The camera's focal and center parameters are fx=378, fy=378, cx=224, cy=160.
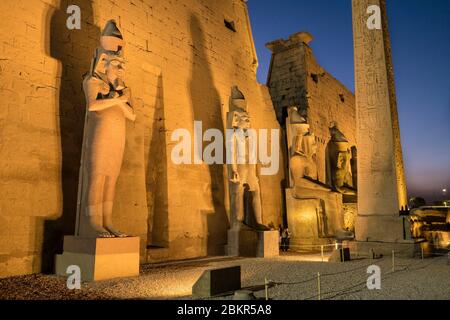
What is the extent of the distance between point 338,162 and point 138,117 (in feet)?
27.6

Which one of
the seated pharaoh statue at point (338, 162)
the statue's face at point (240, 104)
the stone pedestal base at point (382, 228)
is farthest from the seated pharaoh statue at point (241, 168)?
the seated pharaoh statue at point (338, 162)

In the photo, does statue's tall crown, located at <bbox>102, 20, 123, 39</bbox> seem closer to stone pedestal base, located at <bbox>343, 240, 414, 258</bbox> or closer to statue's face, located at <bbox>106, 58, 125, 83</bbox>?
statue's face, located at <bbox>106, 58, 125, 83</bbox>

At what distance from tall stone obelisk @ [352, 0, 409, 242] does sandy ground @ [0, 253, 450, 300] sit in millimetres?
1325

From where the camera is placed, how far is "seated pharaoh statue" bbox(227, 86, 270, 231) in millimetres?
8164

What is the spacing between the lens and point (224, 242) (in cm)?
882

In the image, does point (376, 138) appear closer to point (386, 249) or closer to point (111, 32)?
point (386, 249)

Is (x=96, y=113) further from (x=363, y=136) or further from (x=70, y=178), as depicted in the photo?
(x=363, y=136)

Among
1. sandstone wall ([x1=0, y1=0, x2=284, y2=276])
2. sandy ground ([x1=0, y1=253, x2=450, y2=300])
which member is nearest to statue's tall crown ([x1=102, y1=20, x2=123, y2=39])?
sandstone wall ([x1=0, y1=0, x2=284, y2=276])

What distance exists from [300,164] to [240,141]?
2.66 m

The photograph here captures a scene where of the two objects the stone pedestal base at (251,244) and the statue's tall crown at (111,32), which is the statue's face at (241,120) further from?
the statue's tall crown at (111,32)

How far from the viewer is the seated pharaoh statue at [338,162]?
13297 millimetres

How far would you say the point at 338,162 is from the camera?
13.4m

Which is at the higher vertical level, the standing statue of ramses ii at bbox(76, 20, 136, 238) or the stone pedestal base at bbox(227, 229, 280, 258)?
the standing statue of ramses ii at bbox(76, 20, 136, 238)

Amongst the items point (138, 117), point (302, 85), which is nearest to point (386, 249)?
point (138, 117)
